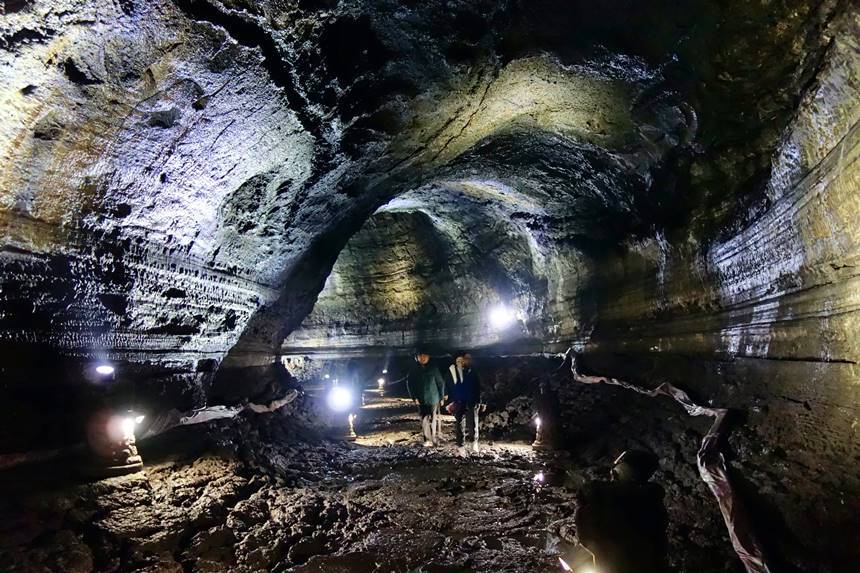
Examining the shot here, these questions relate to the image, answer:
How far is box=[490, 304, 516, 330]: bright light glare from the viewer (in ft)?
40.3

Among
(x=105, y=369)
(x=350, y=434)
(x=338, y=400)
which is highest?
(x=105, y=369)

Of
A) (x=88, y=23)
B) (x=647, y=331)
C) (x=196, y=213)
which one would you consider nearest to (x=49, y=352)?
(x=196, y=213)

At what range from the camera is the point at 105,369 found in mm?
4555

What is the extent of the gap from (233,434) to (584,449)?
15.7 feet

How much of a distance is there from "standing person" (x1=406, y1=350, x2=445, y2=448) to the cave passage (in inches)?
36.4

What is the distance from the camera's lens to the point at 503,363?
12203 mm

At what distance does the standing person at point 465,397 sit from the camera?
8117 millimetres

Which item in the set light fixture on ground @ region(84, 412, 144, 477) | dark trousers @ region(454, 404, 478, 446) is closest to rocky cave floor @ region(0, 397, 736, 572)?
light fixture on ground @ region(84, 412, 144, 477)

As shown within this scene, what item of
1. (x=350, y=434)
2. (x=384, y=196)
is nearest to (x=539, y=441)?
(x=350, y=434)

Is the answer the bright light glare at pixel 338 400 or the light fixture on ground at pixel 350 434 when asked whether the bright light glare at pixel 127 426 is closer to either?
the light fixture on ground at pixel 350 434

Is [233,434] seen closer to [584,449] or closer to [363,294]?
[584,449]

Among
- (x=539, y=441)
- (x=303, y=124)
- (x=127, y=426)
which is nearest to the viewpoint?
(x=127, y=426)

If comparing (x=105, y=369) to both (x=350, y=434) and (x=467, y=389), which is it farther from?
(x=350, y=434)

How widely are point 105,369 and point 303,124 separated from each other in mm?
2964
